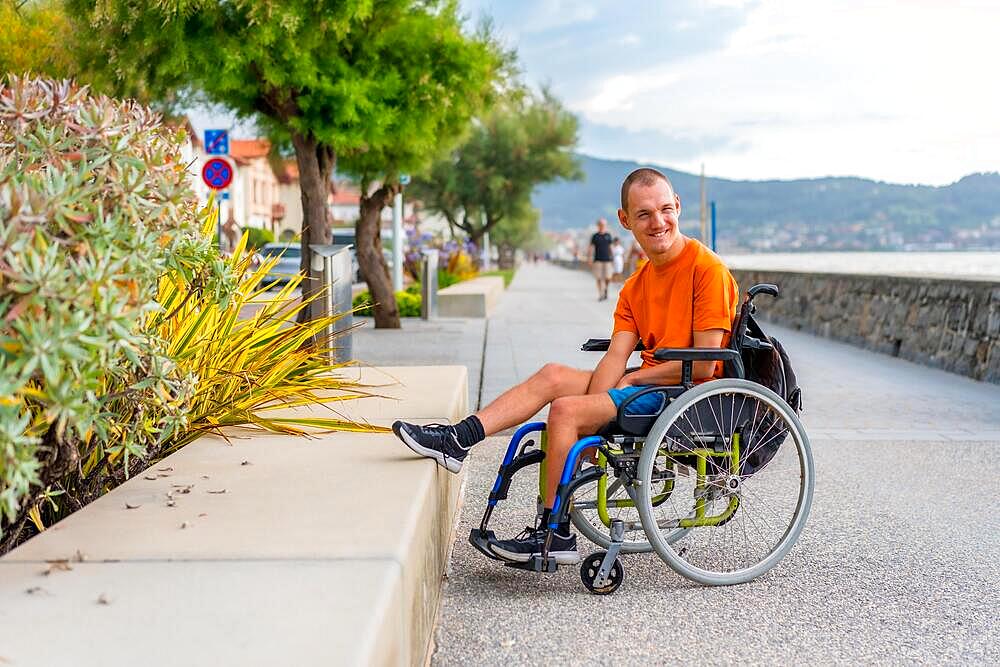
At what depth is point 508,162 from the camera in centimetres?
4569

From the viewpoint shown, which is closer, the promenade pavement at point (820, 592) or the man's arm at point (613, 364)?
the promenade pavement at point (820, 592)

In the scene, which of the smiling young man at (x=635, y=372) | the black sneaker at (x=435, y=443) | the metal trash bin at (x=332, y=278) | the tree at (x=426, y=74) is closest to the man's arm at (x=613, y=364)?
the smiling young man at (x=635, y=372)

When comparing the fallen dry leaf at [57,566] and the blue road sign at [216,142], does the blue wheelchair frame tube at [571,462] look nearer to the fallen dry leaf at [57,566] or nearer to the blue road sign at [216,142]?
the fallen dry leaf at [57,566]

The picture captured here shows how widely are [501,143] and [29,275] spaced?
143ft

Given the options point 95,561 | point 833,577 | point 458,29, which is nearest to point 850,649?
point 833,577

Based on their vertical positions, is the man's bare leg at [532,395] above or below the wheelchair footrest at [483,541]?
above

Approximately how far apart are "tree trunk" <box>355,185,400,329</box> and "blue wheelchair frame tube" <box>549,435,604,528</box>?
39.0 ft

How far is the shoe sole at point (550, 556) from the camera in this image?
148 inches

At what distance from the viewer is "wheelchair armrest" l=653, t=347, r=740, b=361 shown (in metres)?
3.72

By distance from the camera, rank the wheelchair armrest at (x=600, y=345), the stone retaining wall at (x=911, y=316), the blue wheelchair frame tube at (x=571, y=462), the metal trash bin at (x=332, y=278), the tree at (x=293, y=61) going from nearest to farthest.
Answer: the blue wheelchair frame tube at (x=571, y=462)
the wheelchair armrest at (x=600, y=345)
the metal trash bin at (x=332, y=278)
the stone retaining wall at (x=911, y=316)
the tree at (x=293, y=61)

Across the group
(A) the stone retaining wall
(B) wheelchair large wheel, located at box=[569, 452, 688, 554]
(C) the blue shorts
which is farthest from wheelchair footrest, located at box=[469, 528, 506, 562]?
(A) the stone retaining wall

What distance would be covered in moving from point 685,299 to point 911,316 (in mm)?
9293

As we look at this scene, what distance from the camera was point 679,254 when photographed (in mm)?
4023

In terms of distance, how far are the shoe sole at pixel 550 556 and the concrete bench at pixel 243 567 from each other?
224 mm
